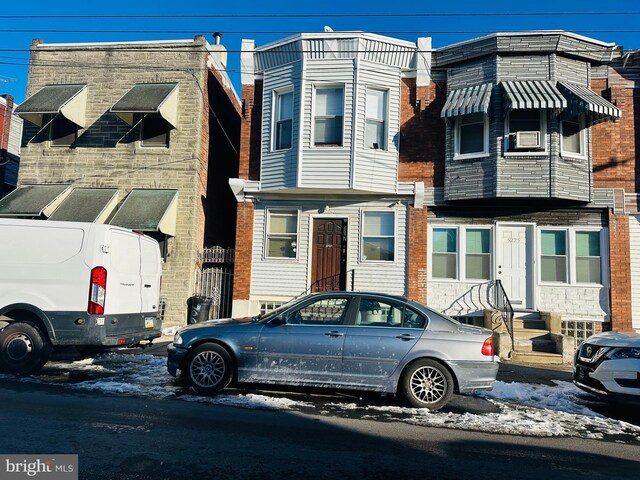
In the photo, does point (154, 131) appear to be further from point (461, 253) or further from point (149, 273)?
point (461, 253)

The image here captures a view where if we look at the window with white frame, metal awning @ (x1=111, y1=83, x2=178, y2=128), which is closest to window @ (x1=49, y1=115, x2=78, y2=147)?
metal awning @ (x1=111, y1=83, x2=178, y2=128)

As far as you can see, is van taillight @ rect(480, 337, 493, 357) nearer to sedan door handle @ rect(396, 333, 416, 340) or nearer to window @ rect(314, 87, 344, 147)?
sedan door handle @ rect(396, 333, 416, 340)

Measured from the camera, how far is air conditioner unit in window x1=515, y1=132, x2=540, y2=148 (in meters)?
12.2

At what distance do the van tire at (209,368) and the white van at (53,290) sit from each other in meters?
1.61

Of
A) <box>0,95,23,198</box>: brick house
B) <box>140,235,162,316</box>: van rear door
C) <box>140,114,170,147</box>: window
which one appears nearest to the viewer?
<box>140,235,162,316</box>: van rear door

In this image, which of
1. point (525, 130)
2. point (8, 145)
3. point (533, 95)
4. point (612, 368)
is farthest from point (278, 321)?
point (8, 145)

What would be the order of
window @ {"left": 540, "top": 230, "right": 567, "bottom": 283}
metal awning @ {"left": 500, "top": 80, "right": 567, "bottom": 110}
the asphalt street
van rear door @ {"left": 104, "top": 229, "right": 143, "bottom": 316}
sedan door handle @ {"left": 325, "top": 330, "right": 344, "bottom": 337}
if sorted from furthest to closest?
window @ {"left": 540, "top": 230, "right": 567, "bottom": 283}
metal awning @ {"left": 500, "top": 80, "right": 567, "bottom": 110}
van rear door @ {"left": 104, "top": 229, "right": 143, "bottom": 316}
sedan door handle @ {"left": 325, "top": 330, "right": 344, "bottom": 337}
the asphalt street

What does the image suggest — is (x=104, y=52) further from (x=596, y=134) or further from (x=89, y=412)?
(x=596, y=134)

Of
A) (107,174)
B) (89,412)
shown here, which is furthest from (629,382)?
(107,174)

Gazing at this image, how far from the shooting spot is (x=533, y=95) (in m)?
Result: 11.8

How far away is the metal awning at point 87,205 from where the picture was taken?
13.2 meters

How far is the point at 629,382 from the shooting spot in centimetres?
639

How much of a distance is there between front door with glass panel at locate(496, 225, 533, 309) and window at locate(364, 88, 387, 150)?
396 cm

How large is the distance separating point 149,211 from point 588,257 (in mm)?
11660
